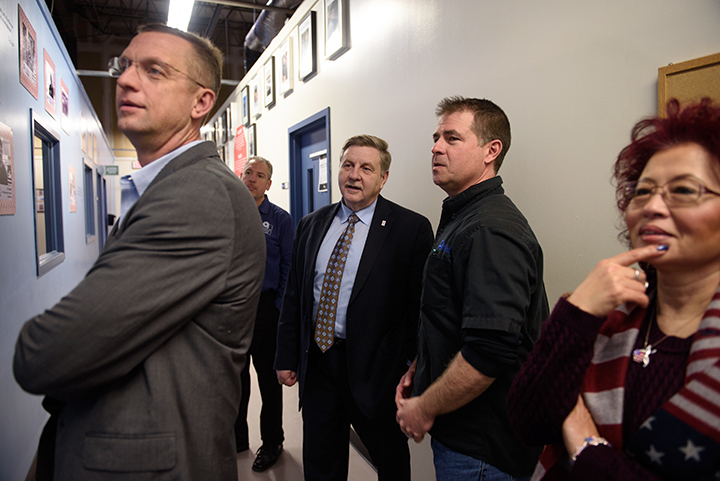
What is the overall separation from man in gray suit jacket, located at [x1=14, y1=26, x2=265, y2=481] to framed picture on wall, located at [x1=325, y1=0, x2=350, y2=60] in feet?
7.01

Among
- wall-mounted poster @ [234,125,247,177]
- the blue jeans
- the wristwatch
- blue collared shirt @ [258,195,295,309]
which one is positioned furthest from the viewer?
wall-mounted poster @ [234,125,247,177]

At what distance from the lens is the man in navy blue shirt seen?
98.2 inches

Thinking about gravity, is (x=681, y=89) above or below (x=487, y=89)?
below

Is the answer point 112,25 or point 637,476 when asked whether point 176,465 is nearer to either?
point 637,476

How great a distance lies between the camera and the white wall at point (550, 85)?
3.91 ft

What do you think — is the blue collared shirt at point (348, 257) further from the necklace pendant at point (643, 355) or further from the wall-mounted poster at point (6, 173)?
the wall-mounted poster at point (6, 173)

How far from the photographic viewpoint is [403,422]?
4.24ft

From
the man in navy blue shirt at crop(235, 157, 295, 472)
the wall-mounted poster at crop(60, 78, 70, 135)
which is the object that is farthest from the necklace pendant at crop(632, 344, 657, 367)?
the wall-mounted poster at crop(60, 78, 70, 135)

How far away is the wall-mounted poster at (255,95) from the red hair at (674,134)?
5099 millimetres

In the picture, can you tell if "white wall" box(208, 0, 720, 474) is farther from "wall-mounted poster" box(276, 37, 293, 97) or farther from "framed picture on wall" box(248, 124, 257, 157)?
"framed picture on wall" box(248, 124, 257, 157)

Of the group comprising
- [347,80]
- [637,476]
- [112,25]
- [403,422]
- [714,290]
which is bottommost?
[403,422]

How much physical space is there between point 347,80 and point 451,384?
241cm

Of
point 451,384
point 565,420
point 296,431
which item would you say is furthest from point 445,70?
point 296,431

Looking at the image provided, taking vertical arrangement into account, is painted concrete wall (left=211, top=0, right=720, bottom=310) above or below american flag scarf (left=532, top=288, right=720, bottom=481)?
above
